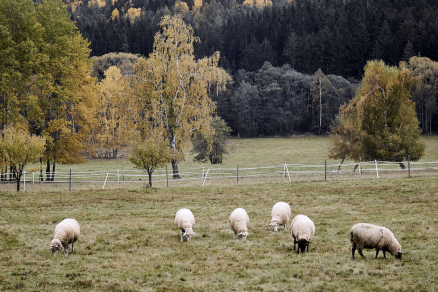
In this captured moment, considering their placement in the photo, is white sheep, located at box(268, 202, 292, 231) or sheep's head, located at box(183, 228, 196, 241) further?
white sheep, located at box(268, 202, 292, 231)

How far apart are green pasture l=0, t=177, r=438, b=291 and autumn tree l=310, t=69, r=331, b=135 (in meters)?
63.6

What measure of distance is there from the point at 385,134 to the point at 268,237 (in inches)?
958

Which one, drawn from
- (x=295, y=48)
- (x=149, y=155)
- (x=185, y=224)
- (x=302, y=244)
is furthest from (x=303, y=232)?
(x=295, y=48)

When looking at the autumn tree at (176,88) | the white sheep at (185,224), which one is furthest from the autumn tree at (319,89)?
the white sheep at (185,224)

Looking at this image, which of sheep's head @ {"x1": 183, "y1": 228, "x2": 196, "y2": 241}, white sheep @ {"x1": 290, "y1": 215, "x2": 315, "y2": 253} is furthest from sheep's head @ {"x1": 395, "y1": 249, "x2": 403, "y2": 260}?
sheep's head @ {"x1": 183, "y1": 228, "x2": 196, "y2": 241}

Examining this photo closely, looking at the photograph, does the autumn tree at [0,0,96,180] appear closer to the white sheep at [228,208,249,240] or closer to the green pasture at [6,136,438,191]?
the green pasture at [6,136,438,191]

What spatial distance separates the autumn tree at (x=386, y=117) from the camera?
106 feet

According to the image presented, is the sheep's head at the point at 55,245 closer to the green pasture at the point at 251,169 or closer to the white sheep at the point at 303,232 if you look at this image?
the white sheep at the point at 303,232

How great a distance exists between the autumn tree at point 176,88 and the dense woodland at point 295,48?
54686 mm

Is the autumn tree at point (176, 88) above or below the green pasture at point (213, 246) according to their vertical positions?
above

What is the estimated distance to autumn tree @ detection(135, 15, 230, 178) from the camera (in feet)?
102

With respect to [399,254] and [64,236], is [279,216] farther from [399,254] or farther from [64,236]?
[64,236]

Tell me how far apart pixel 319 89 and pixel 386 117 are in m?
54.0

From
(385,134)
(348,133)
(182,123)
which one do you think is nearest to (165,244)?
(182,123)
